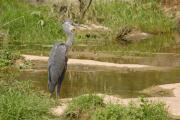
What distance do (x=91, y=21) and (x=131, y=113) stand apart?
18.0m

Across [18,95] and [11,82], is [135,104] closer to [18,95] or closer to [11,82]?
[18,95]

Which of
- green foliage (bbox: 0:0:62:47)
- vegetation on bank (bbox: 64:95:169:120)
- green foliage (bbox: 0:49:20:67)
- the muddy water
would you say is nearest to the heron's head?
the muddy water

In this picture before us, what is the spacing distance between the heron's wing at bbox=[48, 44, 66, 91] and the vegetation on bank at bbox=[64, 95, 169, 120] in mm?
1416

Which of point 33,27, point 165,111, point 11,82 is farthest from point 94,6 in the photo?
point 165,111

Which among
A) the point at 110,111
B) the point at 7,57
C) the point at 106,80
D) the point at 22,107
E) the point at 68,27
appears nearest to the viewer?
the point at 22,107

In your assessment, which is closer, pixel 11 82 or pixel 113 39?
pixel 11 82

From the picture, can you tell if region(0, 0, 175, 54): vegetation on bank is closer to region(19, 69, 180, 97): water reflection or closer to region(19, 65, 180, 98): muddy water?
region(19, 65, 180, 98): muddy water

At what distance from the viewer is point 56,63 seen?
1055 cm

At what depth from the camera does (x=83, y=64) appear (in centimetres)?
1598

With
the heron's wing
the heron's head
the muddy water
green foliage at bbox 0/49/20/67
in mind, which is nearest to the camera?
the heron's wing

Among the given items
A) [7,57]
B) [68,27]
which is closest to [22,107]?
[68,27]

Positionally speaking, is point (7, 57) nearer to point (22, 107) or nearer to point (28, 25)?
point (22, 107)

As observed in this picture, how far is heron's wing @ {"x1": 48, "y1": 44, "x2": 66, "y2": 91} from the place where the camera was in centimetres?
→ 1052

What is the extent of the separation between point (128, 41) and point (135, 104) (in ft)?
50.5
